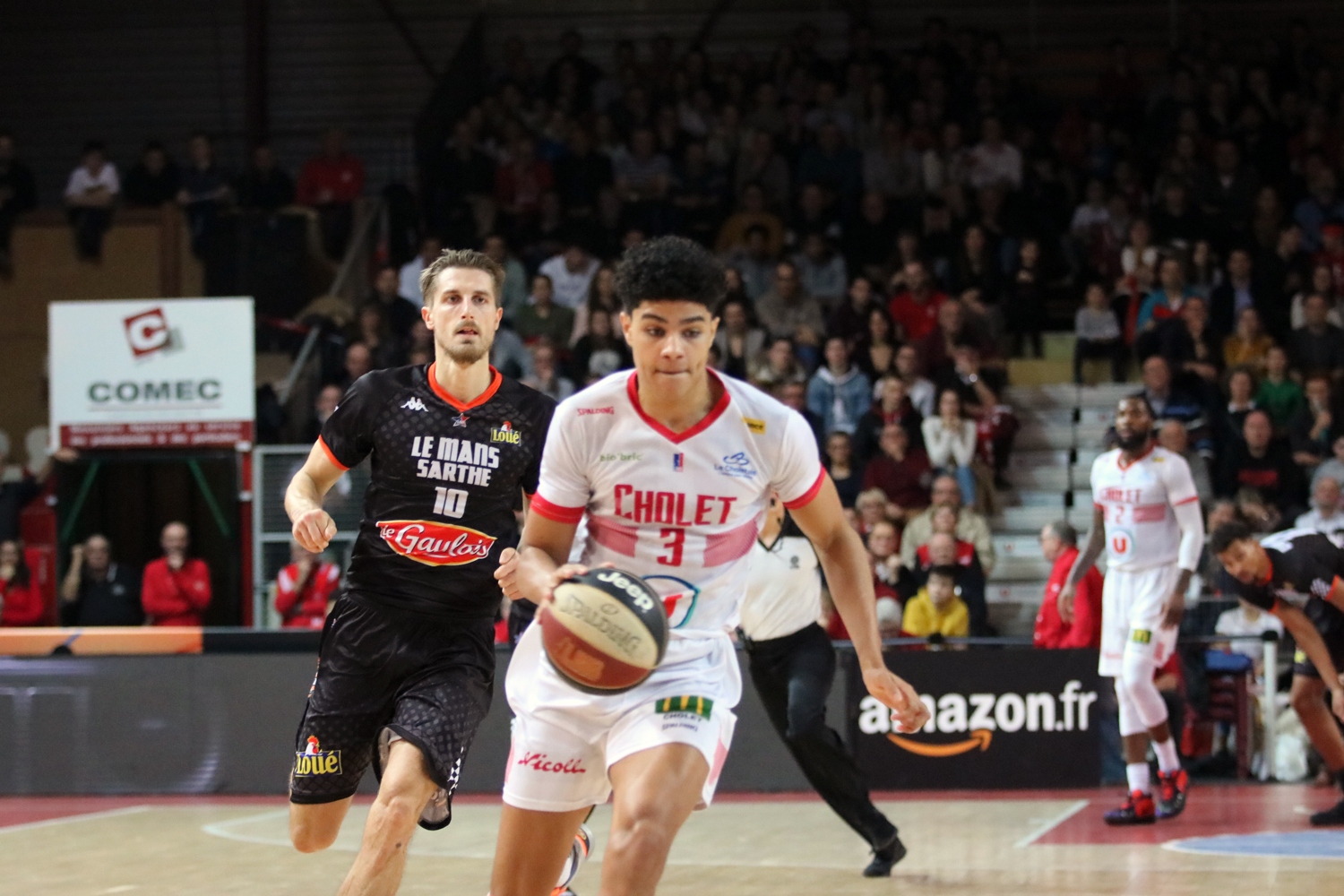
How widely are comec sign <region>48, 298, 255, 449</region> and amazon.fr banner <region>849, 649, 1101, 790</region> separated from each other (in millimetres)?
5672

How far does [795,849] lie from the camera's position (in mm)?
9219

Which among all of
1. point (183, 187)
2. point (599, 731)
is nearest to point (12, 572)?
point (183, 187)

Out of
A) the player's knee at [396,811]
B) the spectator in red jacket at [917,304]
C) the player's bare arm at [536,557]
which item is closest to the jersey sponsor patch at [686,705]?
the player's bare arm at [536,557]

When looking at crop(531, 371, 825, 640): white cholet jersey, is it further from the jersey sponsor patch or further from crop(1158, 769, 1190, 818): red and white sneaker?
crop(1158, 769, 1190, 818): red and white sneaker

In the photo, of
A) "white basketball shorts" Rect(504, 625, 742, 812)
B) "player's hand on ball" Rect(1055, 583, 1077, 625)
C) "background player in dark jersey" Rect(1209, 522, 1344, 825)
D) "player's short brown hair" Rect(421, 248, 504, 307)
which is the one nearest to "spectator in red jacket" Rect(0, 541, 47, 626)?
"player's hand on ball" Rect(1055, 583, 1077, 625)

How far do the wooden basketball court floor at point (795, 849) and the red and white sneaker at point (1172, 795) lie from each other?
3.7 inches

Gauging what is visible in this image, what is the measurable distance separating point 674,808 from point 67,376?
35.8 feet

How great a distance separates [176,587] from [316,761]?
879 centimetres

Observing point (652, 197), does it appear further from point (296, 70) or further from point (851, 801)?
point (851, 801)

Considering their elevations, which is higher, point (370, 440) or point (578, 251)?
point (578, 251)

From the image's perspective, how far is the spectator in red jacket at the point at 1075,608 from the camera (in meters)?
12.5

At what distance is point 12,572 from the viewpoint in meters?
14.6

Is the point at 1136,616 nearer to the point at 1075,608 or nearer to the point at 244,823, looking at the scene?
the point at 1075,608

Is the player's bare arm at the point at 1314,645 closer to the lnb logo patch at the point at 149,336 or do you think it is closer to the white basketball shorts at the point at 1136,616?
the white basketball shorts at the point at 1136,616
